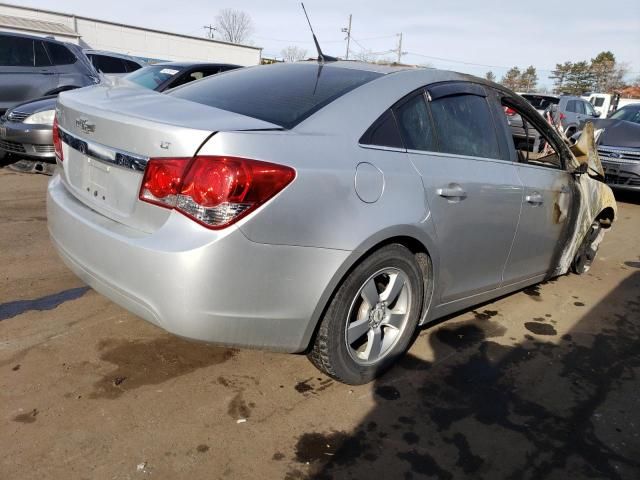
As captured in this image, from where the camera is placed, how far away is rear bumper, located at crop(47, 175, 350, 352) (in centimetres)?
207

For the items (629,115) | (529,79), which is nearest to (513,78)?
(529,79)

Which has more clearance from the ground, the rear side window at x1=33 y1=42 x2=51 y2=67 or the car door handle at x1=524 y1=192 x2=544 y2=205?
the rear side window at x1=33 y1=42 x2=51 y2=67

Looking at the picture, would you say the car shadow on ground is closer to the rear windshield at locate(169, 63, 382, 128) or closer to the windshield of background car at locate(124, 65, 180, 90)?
the rear windshield at locate(169, 63, 382, 128)

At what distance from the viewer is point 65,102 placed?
109 inches

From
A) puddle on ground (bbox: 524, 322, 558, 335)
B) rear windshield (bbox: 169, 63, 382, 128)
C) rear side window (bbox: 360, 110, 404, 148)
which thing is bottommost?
puddle on ground (bbox: 524, 322, 558, 335)

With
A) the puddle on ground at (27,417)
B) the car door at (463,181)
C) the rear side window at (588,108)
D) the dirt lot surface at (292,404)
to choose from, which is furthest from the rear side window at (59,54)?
the rear side window at (588,108)

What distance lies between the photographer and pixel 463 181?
2.91 metres

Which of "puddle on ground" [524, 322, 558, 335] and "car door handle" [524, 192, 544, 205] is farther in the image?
"puddle on ground" [524, 322, 558, 335]

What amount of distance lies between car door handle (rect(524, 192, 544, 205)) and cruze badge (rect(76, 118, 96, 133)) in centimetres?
253

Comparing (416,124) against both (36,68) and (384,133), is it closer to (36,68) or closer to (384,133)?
(384,133)

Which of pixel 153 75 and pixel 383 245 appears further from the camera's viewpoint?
pixel 153 75

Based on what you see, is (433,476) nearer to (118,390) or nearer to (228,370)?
(228,370)

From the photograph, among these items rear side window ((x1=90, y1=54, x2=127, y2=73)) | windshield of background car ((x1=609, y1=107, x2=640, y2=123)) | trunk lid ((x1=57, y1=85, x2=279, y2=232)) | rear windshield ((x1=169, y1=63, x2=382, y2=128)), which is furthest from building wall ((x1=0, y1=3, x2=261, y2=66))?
trunk lid ((x1=57, y1=85, x2=279, y2=232))

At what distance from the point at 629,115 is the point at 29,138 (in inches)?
410
